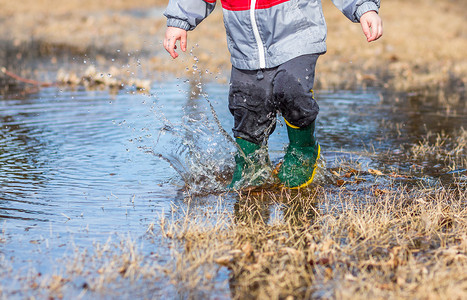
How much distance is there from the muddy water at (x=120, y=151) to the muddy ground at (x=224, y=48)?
50.8 inches

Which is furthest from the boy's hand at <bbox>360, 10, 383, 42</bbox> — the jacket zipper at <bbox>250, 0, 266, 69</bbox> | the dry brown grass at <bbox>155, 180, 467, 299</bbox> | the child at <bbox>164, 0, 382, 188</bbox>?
the dry brown grass at <bbox>155, 180, 467, 299</bbox>

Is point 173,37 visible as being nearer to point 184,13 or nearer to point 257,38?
point 184,13

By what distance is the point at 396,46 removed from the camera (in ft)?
49.3

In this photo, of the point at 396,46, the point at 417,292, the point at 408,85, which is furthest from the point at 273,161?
the point at 396,46

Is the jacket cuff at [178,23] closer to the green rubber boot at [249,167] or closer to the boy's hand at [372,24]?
the green rubber boot at [249,167]

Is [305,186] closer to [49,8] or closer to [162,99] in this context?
[162,99]

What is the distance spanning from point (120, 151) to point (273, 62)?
225 cm

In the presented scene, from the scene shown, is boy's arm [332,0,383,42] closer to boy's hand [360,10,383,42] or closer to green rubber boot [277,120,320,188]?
boy's hand [360,10,383,42]

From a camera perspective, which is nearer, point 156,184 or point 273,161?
point 156,184

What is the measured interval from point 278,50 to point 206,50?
9.89 m

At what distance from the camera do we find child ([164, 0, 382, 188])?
460 centimetres

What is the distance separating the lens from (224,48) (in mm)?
14586

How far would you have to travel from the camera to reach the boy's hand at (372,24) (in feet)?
15.0

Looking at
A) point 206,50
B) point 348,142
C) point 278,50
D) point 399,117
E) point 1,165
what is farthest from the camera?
point 206,50
